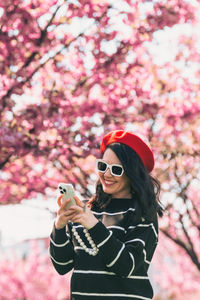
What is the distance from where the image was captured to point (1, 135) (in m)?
4.16

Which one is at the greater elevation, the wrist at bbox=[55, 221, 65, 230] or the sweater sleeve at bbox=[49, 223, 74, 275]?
the wrist at bbox=[55, 221, 65, 230]

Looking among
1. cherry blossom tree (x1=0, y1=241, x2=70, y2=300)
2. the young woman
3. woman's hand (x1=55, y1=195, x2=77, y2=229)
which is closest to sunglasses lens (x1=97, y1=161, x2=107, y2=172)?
the young woman

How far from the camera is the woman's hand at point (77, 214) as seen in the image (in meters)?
2.02

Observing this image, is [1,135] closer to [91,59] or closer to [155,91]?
[91,59]

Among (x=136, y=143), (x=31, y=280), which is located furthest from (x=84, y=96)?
(x=31, y=280)

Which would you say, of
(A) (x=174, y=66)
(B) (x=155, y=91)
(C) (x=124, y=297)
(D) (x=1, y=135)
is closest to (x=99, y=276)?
(C) (x=124, y=297)

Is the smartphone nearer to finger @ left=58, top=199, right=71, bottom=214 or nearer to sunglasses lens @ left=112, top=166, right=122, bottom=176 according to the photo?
finger @ left=58, top=199, right=71, bottom=214

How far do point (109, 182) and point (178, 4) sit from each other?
9.97 feet

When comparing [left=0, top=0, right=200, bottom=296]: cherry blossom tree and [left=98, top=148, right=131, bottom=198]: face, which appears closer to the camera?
[left=98, top=148, right=131, bottom=198]: face

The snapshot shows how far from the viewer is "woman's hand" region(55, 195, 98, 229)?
2018 mm

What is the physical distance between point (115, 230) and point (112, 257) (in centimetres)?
22

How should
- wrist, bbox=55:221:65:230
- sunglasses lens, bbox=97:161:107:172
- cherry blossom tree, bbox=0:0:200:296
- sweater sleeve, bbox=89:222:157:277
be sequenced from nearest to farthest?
sweater sleeve, bbox=89:222:157:277 < wrist, bbox=55:221:65:230 < sunglasses lens, bbox=97:161:107:172 < cherry blossom tree, bbox=0:0:200:296

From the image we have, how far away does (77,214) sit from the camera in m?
2.05

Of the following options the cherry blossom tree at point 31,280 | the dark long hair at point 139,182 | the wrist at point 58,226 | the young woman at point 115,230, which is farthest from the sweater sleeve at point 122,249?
the cherry blossom tree at point 31,280
